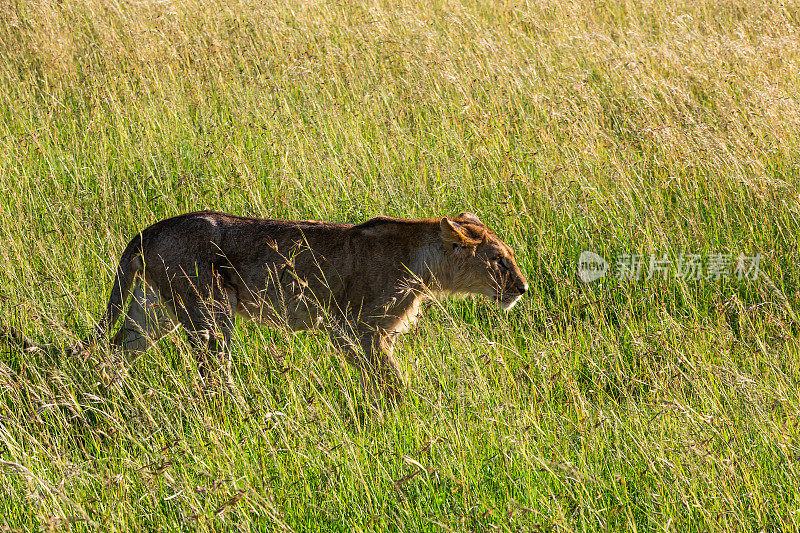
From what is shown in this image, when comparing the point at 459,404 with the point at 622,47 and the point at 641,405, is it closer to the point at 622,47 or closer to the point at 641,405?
the point at 641,405

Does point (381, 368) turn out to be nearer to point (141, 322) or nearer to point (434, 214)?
point (141, 322)

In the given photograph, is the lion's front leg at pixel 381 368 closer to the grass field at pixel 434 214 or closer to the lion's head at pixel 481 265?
the grass field at pixel 434 214

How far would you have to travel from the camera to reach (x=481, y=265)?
14.7ft

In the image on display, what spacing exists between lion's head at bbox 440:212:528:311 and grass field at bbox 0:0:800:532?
0.18 m

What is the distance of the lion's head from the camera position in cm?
441

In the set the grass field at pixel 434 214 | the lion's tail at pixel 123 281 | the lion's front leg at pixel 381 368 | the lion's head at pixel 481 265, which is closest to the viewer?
the grass field at pixel 434 214

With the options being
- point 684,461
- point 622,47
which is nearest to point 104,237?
point 684,461

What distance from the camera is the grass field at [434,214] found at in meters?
2.96

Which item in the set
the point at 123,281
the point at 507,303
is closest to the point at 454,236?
the point at 507,303

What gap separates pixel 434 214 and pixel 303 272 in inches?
55.1

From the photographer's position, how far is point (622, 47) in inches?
309

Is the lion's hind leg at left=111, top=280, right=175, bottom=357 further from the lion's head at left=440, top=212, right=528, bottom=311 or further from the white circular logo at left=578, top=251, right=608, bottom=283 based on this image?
the white circular logo at left=578, top=251, right=608, bottom=283

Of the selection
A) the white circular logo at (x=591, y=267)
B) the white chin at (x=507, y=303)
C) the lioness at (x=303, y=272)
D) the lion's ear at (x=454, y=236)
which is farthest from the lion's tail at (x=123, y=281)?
the white circular logo at (x=591, y=267)

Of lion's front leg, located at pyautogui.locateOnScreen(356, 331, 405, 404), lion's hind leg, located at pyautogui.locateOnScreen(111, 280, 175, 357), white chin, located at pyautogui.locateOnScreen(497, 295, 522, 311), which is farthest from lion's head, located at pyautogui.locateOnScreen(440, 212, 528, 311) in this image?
lion's hind leg, located at pyautogui.locateOnScreen(111, 280, 175, 357)
